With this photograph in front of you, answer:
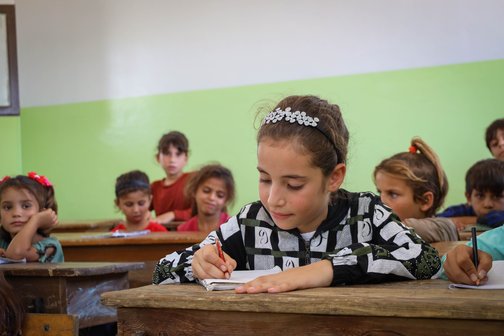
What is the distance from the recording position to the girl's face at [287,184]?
1.77 metres

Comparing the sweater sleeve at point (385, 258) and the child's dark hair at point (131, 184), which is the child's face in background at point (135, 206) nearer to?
the child's dark hair at point (131, 184)

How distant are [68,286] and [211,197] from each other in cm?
193

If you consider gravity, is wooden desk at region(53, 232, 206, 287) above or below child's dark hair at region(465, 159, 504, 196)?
below

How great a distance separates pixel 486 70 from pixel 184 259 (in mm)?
4231

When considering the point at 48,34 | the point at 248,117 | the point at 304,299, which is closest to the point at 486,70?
the point at 248,117

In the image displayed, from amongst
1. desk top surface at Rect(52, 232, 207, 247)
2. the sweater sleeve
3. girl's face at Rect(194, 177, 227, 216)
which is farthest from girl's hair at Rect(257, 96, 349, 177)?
girl's face at Rect(194, 177, 227, 216)

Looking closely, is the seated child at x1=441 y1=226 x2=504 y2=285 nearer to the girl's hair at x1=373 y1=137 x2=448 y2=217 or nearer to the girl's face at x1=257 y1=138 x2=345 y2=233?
the girl's face at x1=257 y1=138 x2=345 y2=233

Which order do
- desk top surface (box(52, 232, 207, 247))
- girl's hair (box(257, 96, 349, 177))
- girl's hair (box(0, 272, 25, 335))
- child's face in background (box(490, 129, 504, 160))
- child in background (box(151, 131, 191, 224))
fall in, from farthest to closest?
child in background (box(151, 131, 191, 224)) < child's face in background (box(490, 129, 504, 160)) < desk top surface (box(52, 232, 207, 247)) < girl's hair (box(0, 272, 25, 335)) < girl's hair (box(257, 96, 349, 177))

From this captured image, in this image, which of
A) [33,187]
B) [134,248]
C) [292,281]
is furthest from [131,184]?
[292,281]

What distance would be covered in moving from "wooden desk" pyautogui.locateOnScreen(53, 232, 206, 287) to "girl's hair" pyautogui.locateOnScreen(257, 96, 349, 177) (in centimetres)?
187

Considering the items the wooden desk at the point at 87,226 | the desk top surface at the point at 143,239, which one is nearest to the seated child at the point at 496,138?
the desk top surface at the point at 143,239

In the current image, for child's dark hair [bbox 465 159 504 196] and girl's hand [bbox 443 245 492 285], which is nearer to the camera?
girl's hand [bbox 443 245 492 285]

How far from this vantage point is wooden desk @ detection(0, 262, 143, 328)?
2.89 metres

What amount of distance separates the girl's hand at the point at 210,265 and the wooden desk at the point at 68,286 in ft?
3.90
